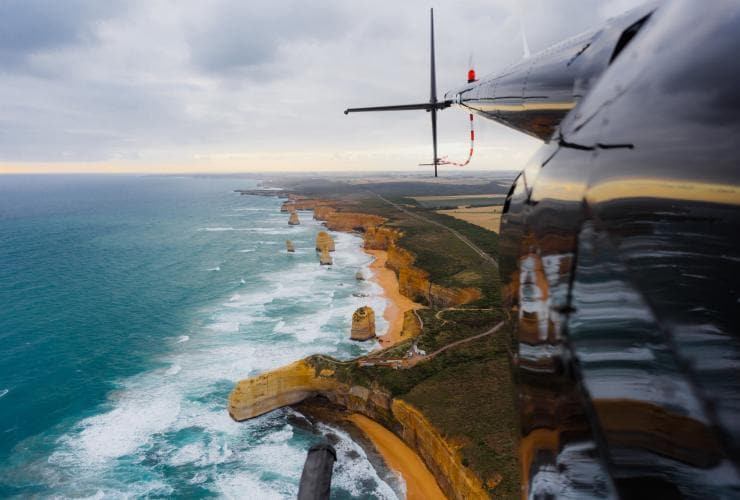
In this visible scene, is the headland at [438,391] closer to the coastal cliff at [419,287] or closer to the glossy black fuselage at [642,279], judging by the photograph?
the coastal cliff at [419,287]

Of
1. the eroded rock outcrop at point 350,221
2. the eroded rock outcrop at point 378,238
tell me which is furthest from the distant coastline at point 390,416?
the eroded rock outcrop at point 350,221

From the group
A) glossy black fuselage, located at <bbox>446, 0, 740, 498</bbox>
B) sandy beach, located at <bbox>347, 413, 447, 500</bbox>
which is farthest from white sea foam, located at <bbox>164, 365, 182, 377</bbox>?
glossy black fuselage, located at <bbox>446, 0, 740, 498</bbox>

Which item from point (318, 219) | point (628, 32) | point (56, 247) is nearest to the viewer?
point (628, 32)

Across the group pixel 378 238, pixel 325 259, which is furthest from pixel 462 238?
pixel 325 259

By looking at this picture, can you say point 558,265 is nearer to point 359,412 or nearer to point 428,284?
point 359,412

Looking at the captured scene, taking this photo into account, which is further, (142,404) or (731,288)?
(142,404)

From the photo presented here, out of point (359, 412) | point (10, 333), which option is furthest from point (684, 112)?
point (10, 333)
